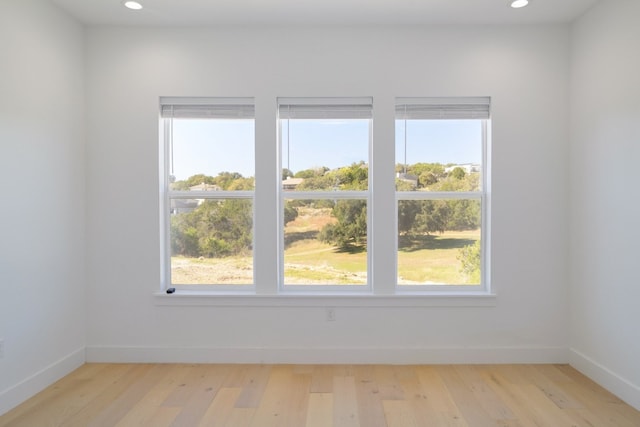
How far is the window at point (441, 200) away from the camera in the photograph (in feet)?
12.3

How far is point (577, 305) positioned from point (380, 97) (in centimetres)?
241

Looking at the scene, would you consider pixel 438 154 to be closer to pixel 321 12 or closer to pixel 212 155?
pixel 321 12

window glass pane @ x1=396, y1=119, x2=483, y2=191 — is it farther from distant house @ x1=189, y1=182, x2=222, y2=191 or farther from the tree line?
distant house @ x1=189, y1=182, x2=222, y2=191

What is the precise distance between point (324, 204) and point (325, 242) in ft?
1.13

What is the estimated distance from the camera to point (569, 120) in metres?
3.58

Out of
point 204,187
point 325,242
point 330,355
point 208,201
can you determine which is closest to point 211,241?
point 208,201

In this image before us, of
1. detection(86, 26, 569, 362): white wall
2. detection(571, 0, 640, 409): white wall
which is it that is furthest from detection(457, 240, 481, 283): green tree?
detection(571, 0, 640, 409): white wall

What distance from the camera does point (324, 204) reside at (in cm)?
378

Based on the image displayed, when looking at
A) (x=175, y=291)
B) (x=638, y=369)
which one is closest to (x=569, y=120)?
(x=638, y=369)

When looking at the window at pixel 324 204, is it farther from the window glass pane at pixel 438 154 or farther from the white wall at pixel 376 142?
the window glass pane at pixel 438 154

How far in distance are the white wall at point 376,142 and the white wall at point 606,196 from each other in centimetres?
15

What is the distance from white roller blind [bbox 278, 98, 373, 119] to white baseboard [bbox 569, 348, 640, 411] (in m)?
2.65

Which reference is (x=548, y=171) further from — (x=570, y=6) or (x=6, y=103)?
(x=6, y=103)

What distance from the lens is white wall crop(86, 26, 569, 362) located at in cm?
359
